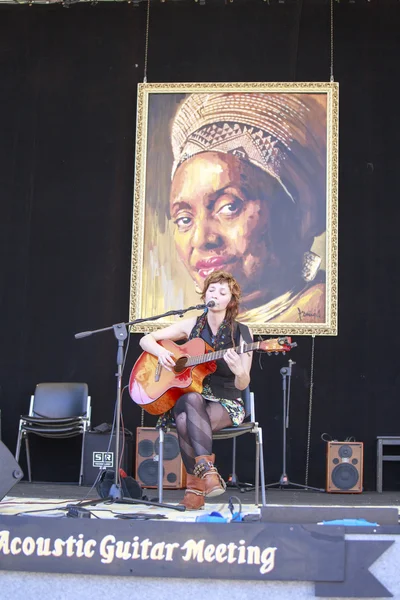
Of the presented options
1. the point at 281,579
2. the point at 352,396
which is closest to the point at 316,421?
the point at 352,396

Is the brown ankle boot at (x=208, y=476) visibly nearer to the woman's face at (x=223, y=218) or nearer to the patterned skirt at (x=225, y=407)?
the patterned skirt at (x=225, y=407)

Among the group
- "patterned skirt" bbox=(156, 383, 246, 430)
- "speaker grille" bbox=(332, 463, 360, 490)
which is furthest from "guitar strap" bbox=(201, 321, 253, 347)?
"speaker grille" bbox=(332, 463, 360, 490)

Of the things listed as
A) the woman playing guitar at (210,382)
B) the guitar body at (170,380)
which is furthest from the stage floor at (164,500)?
the guitar body at (170,380)

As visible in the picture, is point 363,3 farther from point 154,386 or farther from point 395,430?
point 154,386

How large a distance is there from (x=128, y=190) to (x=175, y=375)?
300 cm

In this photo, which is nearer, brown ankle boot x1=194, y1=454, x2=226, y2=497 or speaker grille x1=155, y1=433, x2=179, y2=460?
brown ankle boot x1=194, y1=454, x2=226, y2=497

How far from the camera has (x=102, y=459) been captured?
5.62 metres

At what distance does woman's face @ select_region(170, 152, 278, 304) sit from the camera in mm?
6180

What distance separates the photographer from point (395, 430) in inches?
237

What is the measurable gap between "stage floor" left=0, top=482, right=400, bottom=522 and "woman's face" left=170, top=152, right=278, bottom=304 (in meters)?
1.60

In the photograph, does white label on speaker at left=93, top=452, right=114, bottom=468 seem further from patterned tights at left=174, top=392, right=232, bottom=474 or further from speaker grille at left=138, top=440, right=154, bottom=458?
patterned tights at left=174, top=392, right=232, bottom=474

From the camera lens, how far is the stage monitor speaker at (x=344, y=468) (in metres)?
5.62

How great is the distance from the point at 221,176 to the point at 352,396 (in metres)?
1.99
